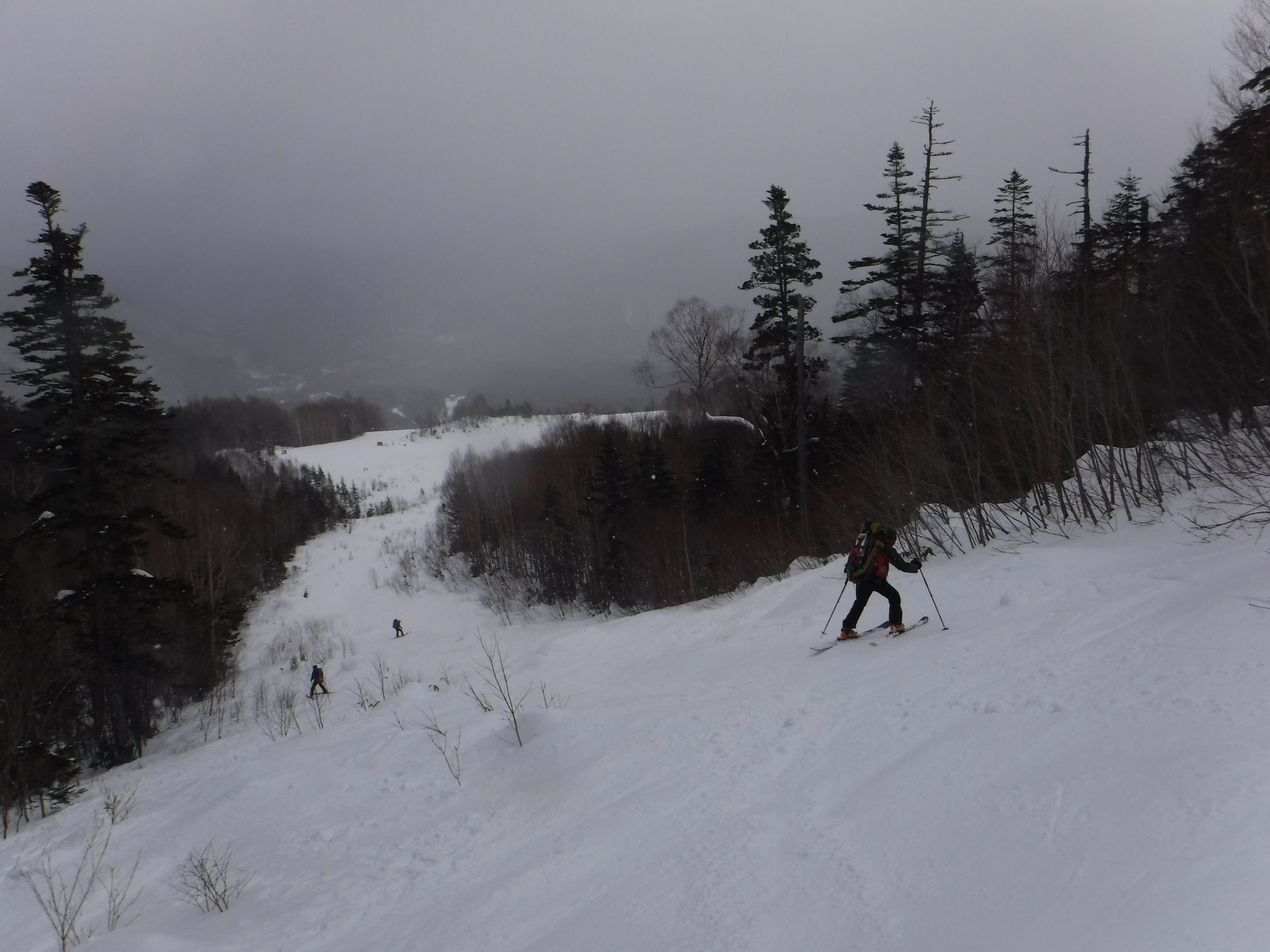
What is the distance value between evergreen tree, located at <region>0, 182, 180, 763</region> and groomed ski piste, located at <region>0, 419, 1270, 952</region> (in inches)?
398

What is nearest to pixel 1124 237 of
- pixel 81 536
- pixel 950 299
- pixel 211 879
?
pixel 950 299

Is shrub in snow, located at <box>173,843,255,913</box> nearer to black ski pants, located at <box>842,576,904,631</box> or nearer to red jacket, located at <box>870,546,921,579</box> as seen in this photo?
black ski pants, located at <box>842,576,904,631</box>

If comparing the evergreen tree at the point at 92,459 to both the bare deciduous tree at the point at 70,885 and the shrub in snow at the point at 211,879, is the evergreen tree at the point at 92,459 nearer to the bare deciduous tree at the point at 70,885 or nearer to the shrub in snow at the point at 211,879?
the bare deciduous tree at the point at 70,885

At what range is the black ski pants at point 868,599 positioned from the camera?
26.0ft

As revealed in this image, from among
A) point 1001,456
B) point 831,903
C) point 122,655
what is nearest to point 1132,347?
point 1001,456

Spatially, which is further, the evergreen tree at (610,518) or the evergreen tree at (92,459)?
the evergreen tree at (610,518)

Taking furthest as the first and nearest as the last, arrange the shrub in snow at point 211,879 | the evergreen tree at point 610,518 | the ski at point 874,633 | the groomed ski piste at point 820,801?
A: the evergreen tree at point 610,518, the ski at point 874,633, the shrub in snow at point 211,879, the groomed ski piste at point 820,801

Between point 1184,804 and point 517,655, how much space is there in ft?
52.2

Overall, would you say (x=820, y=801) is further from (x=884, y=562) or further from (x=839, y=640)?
(x=884, y=562)

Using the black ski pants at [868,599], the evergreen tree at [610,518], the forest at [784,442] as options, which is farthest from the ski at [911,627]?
the evergreen tree at [610,518]

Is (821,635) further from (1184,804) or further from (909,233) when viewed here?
(909,233)

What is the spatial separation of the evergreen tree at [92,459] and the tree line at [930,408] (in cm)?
1757

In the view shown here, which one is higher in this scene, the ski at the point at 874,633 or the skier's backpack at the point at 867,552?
the skier's backpack at the point at 867,552

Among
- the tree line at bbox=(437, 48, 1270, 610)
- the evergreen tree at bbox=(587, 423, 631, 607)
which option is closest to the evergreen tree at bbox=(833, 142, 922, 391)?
the tree line at bbox=(437, 48, 1270, 610)
